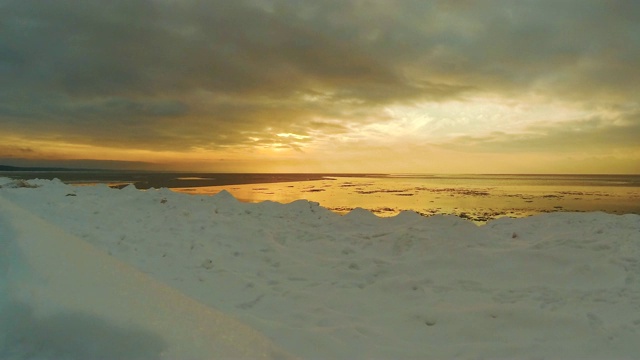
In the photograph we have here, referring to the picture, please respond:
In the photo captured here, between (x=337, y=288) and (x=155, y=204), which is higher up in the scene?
(x=155, y=204)

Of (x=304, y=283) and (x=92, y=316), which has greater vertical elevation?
(x=92, y=316)

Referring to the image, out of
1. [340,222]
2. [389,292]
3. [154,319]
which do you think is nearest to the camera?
[154,319]

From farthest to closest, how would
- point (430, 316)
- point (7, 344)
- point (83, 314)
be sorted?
point (430, 316)
point (83, 314)
point (7, 344)

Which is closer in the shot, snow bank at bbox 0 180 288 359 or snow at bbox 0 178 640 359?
snow bank at bbox 0 180 288 359

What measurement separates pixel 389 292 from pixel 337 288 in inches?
28.2

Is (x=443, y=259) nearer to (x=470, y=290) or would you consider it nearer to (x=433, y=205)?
(x=470, y=290)

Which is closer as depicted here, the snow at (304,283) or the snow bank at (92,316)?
the snow bank at (92,316)

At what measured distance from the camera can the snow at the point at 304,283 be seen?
1.94 meters

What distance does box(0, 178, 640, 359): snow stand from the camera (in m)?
1.94

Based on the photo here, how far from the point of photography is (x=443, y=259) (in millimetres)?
6078

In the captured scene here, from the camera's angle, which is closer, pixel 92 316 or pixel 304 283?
pixel 92 316

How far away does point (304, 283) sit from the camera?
200 inches

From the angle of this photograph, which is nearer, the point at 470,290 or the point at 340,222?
the point at 470,290

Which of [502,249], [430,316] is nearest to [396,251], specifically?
[502,249]
